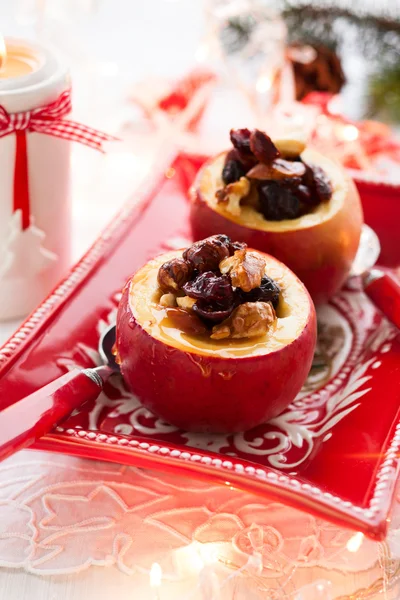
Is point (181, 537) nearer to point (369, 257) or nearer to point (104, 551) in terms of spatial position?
point (104, 551)

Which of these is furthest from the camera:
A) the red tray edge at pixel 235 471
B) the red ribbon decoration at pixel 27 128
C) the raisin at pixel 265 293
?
the red ribbon decoration at pixel 27 128

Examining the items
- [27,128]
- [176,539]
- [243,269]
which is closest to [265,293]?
[243,269]

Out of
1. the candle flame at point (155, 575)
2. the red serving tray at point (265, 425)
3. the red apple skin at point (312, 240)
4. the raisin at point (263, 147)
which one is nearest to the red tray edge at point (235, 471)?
the red serving tray at point (265, 425)

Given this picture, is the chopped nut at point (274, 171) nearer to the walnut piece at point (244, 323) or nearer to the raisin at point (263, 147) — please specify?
the raisin at point (263, 147)

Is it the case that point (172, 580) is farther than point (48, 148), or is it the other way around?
point (48, 148)

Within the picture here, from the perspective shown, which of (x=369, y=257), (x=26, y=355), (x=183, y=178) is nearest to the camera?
(x=26, y=355)

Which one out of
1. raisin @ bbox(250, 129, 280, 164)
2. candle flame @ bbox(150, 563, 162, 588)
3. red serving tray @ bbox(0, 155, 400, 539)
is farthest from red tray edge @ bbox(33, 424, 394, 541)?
raisin @ bbox(250, 129, 280, 164)

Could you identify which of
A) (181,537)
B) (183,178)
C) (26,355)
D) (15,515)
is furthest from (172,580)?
(183,178)

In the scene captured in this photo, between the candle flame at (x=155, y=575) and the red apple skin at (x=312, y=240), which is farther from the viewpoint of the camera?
the red apple skin at (x=312, y=240)
